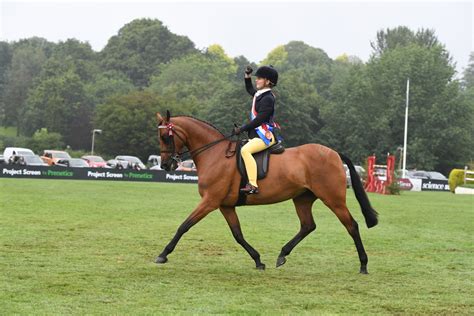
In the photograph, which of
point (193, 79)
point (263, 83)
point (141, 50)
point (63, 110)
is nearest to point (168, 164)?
point (263, 83)

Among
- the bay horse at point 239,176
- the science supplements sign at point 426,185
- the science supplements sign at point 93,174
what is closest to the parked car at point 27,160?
the science supplements sign at point 93,174

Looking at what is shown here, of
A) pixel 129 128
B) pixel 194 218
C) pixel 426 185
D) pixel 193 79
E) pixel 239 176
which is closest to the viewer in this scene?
pixel 194 218

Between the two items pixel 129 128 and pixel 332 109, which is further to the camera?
pixel 332 109

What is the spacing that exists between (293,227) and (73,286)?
36.8 ft

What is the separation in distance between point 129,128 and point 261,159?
7441cm

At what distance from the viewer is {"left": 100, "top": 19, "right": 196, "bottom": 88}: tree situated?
146625 millimetres

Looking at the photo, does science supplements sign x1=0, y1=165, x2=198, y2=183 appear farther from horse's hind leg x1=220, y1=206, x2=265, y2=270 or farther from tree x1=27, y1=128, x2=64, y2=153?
tree x1=27, y1=128, x2=64, y2=153

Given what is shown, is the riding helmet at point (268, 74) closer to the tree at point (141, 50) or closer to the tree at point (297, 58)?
the tree at point (297, 58)

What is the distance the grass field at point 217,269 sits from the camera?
29.0ft

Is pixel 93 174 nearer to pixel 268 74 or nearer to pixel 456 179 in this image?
pixel 456 179


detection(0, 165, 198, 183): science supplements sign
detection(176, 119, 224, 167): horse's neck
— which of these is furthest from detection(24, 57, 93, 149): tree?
detection(176, 119, 224, 167): horse's neck

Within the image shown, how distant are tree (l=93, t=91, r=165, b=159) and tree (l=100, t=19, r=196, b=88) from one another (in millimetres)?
58295

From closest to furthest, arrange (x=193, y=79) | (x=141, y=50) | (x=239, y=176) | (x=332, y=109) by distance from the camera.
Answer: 1. (x=239, y=176)
2. (x=332, y=109)
3. (x=193, y=79)
4. (x=141, y=50)

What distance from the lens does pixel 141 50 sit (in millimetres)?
150000
